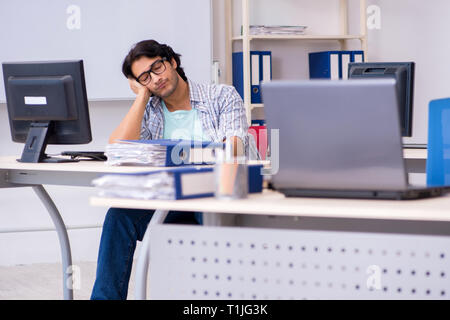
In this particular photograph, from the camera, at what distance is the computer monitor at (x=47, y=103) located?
2.51m

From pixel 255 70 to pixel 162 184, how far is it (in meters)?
2.52

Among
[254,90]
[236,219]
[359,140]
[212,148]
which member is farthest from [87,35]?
[359,140]

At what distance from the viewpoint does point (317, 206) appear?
55.4 inches

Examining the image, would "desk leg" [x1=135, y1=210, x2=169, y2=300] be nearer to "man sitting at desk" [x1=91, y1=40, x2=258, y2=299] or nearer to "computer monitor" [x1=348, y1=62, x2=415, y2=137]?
"man sitting at desk" [x1=91, y1=40, x2=258, y2=299]

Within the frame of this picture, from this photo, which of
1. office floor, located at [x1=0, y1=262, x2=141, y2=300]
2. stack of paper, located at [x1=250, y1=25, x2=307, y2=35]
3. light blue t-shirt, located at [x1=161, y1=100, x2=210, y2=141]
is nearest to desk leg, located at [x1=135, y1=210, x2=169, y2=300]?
light blue t-shirt, located at [x1=161, y1=100, x2=210, y2=141]

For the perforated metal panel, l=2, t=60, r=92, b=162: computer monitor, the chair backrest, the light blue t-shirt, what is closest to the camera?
the perforated metal panel

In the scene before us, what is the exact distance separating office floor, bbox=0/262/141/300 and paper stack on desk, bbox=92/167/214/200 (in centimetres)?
171

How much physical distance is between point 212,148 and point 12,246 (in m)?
2.19

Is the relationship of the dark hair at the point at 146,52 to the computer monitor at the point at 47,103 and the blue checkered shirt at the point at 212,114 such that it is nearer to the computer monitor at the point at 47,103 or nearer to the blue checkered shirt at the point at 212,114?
the blue checkered shirt at the point at 212,114

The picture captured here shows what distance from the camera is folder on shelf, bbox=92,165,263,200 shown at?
1.52 meters

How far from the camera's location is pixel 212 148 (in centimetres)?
222

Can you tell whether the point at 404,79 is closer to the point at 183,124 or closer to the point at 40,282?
the point at 183,124

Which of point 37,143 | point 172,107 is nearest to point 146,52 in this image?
point 172,107
